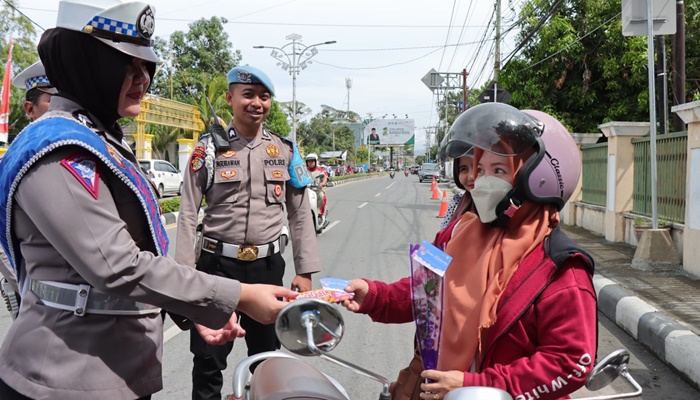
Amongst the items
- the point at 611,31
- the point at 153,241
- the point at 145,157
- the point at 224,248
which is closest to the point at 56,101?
the point at 153,241

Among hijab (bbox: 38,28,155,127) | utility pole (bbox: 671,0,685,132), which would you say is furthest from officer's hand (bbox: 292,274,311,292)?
utility pole (bbox: 671,0,685,132)

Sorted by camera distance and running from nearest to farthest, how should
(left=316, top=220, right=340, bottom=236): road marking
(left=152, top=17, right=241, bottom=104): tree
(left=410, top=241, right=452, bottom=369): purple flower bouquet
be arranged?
(left=410, top=241, right=452, bottom=369): purple flower bouquet < (left=316, top=220, right=340, bottom=236): road marking < (left=152, top=17, right=241, bottom=104): tree

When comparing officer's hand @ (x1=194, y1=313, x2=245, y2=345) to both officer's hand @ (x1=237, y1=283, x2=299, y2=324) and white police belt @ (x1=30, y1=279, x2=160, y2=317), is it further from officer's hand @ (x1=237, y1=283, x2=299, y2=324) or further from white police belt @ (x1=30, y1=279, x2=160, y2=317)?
white police belt @ (x1=30, y1=279, x2=160, y2=317)

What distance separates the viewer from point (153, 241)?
5.30ft

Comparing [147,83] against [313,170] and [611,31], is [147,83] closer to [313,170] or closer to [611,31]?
[313,170]

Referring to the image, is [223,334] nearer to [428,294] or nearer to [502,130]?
[428,294]

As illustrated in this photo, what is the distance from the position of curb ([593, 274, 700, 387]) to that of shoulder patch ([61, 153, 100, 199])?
3.79m

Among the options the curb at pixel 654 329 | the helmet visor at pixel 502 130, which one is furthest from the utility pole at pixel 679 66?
the helmet visor at pixel 502 130

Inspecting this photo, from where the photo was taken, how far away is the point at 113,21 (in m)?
1.49

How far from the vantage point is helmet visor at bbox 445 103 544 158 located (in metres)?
1.68

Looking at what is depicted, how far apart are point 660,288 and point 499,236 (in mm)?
5222

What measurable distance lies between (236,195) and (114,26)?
1.50 m

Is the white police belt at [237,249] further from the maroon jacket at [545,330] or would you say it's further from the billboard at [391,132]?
the billboard at [391,132]

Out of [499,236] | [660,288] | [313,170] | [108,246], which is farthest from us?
[313,170]
